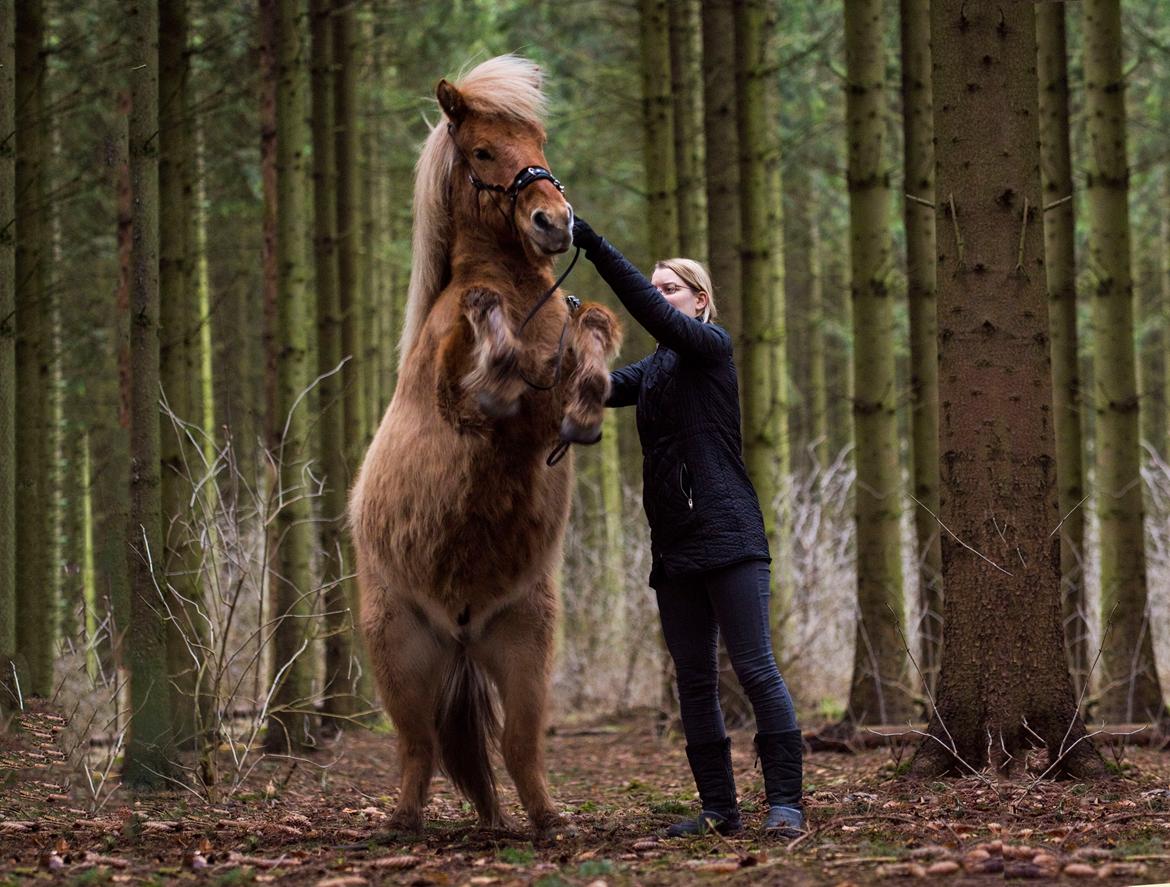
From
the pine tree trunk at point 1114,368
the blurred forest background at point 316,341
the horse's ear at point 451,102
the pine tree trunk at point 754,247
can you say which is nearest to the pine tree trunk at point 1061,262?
the blurred forest background at point 316,341

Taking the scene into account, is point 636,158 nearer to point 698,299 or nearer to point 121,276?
point 121,276

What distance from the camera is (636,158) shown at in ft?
64.8

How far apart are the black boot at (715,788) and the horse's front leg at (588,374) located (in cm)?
139

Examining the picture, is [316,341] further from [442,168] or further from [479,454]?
[479,454]

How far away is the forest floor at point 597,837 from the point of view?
14.1 feet

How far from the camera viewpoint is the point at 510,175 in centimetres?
525

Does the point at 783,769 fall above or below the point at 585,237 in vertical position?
below

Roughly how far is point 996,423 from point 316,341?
7855 millimetres

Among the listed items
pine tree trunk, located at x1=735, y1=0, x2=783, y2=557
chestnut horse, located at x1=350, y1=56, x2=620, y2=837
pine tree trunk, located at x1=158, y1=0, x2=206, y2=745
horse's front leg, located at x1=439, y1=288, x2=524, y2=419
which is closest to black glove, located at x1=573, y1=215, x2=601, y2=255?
chestnut horse, located at x1=350, y1=56, x2=620, y2=837

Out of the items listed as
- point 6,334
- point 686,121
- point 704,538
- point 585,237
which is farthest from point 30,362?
point 686,121

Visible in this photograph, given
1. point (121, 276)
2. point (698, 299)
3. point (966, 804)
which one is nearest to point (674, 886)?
point (966, 804)

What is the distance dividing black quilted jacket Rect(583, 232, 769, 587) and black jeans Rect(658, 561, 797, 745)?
0.10 meters

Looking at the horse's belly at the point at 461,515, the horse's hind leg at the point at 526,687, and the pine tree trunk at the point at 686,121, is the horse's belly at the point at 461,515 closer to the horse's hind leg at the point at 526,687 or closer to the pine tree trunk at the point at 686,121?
the horse's hind leg at the point at 526,687

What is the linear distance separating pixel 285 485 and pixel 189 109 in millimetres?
3168
